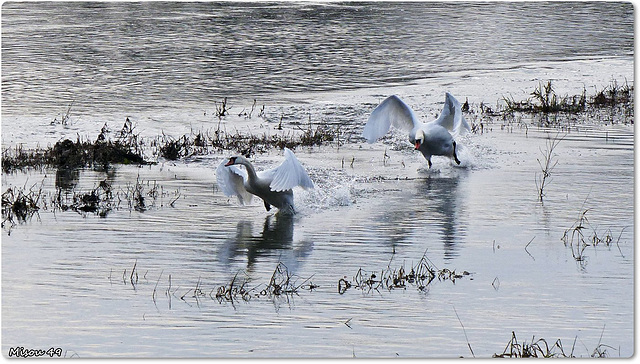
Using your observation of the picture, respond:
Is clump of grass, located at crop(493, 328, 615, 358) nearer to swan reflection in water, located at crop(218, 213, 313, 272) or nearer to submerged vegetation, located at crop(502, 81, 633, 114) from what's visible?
swan reflection in water, located at crop(218, 213, 313, 272)

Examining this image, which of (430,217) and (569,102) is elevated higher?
(569,102)

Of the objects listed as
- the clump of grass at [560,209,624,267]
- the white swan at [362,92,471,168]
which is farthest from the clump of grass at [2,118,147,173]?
the clump of grass at [560,209,624,267]

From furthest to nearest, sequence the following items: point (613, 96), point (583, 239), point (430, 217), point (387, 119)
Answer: point (613, 96), point (387, 119), point (430, 217), point (583, 239)

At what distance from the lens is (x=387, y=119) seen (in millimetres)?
13742

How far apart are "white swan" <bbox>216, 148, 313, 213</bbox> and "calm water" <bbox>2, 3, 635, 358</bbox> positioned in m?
0.21

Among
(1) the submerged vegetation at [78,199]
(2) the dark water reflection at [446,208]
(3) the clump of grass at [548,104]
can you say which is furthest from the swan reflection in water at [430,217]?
(3) the clump of grass at [548,104]

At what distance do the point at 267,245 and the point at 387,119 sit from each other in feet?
16.2

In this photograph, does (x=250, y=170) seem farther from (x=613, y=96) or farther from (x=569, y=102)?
(x=613, y=96)

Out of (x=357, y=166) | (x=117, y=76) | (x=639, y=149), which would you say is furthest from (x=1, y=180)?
(x=117, y=76)

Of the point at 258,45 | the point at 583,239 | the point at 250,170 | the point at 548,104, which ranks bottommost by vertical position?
the point at 583,239

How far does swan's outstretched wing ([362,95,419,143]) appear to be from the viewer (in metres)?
13.6

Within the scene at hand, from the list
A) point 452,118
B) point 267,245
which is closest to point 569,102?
point 452,118

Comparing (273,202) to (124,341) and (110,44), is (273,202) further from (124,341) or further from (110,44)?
(110,44)

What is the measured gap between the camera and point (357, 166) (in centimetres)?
1322
